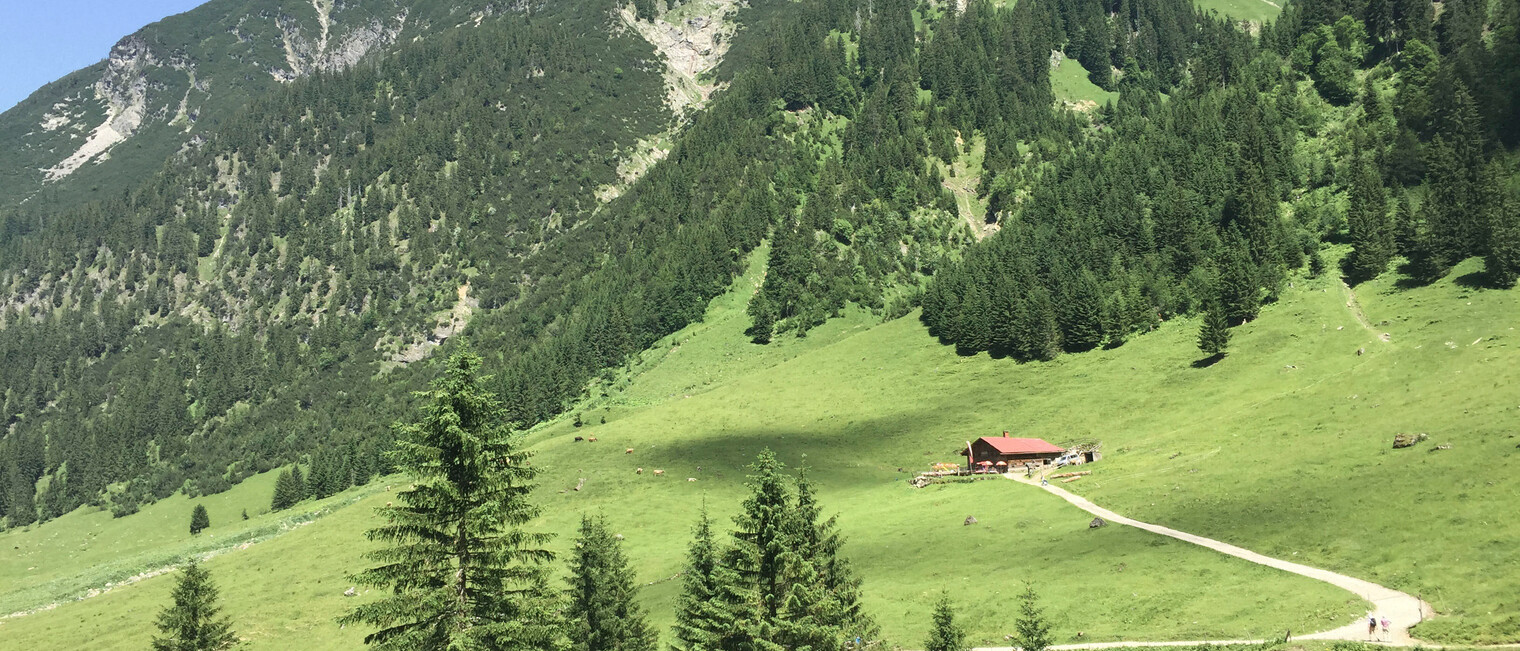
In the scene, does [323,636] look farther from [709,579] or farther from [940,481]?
[940,481]

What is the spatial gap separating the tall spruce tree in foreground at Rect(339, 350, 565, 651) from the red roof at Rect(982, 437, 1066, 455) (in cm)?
8305

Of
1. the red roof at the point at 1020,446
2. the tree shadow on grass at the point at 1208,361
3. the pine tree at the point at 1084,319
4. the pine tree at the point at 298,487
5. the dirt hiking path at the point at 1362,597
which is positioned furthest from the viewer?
the pine tree at the point at 298,487

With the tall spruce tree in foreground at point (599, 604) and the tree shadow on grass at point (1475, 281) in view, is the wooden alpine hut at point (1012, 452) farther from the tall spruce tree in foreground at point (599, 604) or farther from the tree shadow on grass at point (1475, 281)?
the tall spruce tree in foreground at point (599, 604)

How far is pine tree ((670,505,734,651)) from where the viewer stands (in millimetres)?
39062

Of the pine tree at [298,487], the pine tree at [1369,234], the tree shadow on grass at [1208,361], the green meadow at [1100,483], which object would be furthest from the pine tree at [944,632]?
the pine tree at [298,487]

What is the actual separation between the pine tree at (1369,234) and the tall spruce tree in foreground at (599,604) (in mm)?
120572

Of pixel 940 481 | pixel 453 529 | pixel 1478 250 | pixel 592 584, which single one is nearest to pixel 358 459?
pixel 940 481

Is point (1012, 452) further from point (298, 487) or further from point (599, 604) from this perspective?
point (298, 487)

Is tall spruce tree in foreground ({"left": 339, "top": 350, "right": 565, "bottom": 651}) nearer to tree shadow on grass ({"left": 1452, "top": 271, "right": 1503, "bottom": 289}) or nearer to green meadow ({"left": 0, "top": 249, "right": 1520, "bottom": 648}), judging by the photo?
green meadow ({"left": 0, "top": 249, "right": 1520, "bottom": 648})

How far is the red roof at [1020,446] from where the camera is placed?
102625mm

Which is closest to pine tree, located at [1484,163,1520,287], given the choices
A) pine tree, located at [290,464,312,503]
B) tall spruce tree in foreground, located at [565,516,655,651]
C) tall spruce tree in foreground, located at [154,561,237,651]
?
tall spruce tree in foreground, located at [565,516,655,651]

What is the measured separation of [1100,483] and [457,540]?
72104 millimetres

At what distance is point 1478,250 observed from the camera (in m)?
122

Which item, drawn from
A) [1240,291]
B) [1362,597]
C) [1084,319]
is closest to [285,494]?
[1084,319]
